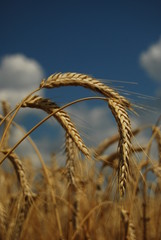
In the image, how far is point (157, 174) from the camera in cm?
326

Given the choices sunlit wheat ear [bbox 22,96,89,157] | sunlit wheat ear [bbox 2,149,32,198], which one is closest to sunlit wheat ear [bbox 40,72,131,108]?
sunlit wheat ear [bbox 22,96,89,157]

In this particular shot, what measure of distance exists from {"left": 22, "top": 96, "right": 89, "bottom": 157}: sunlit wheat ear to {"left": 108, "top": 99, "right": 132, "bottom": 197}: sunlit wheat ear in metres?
0.26

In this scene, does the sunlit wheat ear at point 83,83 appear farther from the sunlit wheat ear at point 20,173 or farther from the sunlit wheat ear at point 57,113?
the sunlit wheat ear at point 20,173

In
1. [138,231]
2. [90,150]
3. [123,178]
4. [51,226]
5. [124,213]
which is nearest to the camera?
[123,178]

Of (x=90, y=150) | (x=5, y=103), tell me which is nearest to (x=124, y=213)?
(x=90, y=150)

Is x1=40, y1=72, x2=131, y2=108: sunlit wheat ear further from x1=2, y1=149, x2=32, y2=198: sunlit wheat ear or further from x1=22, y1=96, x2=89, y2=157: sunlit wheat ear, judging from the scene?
x1=2, y1=149, x2=32, y2=198: sunlit wheat ear

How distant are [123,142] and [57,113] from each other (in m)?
0.52

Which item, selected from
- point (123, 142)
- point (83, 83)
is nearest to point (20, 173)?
point (83, 83)

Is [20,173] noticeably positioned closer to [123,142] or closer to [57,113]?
[57,113]

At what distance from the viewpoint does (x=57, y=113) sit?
6.34 ft

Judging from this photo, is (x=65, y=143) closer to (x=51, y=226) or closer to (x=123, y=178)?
(x=123, y=178)

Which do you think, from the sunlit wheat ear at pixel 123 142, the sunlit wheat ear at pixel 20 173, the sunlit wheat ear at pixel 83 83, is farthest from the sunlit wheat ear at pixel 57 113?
the sunlit wheat ear at pixel 20 173

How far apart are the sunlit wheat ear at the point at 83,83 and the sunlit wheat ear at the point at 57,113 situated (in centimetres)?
10

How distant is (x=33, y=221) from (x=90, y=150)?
7.41ft
